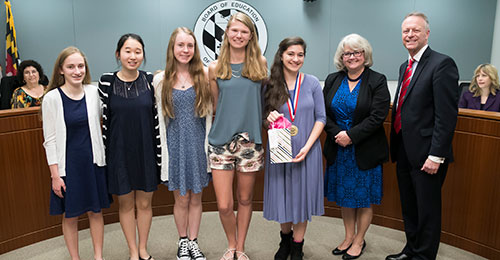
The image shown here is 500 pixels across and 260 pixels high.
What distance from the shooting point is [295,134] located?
241 centimetres

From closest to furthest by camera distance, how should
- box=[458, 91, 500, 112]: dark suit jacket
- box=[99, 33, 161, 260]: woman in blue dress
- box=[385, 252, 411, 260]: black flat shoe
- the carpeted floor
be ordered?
box=[99, 33, 161, 260]: woman in blue dress
box=[385, 252, 411, 260]: black flat shoe
the carpeted floor
box=[458, 91, 500, 112]: dark suit jacket

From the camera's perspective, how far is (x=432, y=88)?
229cm

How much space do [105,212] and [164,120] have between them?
1672mm

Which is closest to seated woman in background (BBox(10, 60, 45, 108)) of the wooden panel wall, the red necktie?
the wooden panel wall

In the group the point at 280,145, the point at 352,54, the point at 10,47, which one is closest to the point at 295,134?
the point at 280,145

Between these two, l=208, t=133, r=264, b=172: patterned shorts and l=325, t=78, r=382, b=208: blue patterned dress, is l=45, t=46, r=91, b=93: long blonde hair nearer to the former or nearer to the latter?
l=208, t=133, r=264, b=172: patterned shorts

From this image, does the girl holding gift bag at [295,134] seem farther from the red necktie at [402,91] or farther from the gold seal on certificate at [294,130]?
the red necktie at [402,91]

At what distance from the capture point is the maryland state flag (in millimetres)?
4887

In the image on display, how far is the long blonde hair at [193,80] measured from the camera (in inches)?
92.6

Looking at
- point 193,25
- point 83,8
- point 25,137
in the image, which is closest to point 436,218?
point 25,137

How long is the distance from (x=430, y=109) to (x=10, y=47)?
207 inches

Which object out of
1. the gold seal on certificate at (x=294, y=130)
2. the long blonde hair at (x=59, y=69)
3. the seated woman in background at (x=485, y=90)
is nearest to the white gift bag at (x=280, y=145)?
the gold seal on certificate at (x=294, y=130)

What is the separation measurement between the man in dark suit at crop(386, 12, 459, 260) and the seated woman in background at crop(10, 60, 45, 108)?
3.86 meters

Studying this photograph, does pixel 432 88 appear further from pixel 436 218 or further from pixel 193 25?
pixel 193 25
